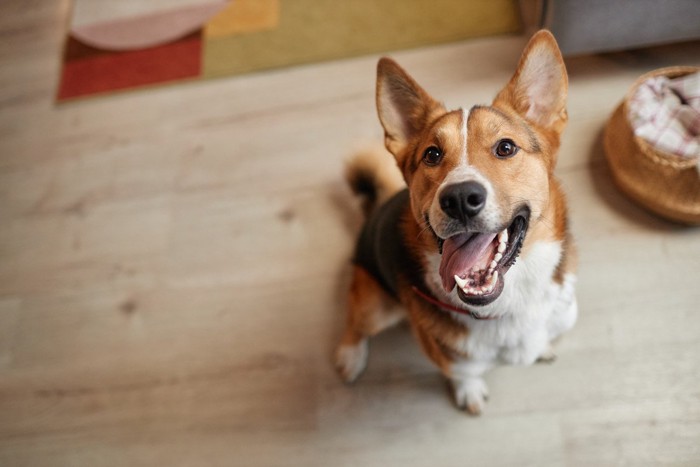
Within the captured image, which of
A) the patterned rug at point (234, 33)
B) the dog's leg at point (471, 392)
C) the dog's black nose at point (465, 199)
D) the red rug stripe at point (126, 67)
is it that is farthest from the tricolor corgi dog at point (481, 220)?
the red rug stripe at point (126, 67)

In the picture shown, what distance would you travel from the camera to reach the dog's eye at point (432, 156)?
161 cm

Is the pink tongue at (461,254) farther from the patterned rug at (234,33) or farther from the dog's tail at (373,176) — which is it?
the patterned rug at (234,33)

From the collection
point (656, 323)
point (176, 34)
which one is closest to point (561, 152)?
point (656, 323)

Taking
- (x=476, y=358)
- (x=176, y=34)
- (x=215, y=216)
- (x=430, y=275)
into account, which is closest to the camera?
→ (x=430, y=275)

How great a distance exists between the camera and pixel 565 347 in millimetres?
2230

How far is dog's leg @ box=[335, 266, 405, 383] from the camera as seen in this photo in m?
2.17

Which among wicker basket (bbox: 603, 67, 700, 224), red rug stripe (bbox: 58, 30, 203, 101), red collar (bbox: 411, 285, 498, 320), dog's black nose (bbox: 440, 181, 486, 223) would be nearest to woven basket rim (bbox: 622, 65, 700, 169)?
wicker basket (bbox: 603, 67, 700, 224)

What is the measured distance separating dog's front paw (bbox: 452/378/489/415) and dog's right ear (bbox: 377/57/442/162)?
3.22ft

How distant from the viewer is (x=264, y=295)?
2643mm

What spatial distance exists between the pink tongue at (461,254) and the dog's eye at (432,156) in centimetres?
24

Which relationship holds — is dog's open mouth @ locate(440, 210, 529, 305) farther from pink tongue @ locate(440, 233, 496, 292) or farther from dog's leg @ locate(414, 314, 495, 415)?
dog's leg @ locate(414, 314, 495, 415)

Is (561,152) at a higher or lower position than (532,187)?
lower

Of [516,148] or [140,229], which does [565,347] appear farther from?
[140,229]

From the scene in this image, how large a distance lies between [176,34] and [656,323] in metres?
3.14
